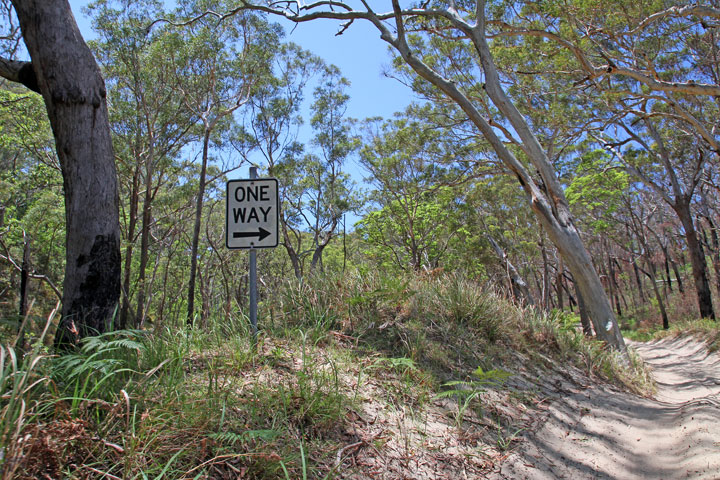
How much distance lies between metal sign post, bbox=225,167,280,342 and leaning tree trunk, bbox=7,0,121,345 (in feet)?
3.49

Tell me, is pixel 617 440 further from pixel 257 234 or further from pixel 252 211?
pixel 252 211

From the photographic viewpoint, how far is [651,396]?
7.43m

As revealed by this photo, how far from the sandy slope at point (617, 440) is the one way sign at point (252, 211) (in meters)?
3.06

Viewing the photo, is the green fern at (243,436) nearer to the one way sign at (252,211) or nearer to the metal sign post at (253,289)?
the metal sign post at (253,289)

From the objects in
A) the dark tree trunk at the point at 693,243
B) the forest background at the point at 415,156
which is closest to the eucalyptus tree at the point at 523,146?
the forest background at the point at 415,156

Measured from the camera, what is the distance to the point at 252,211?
4.68m

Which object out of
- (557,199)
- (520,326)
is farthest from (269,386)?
(557,199)

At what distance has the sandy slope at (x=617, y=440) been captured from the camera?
12.4 feet

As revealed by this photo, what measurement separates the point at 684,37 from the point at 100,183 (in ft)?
53.9

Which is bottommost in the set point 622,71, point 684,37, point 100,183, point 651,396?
point 651,396

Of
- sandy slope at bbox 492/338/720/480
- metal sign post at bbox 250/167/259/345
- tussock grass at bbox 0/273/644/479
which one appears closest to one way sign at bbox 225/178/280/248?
metal sign post at bbox 250/167/259/345

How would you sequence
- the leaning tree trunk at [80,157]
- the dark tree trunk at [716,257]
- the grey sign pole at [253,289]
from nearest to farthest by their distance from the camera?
1. the leaning tree trunk at [80,157]
2. the grey sign pole at [253,289]
3. the dark tree trunk at [716,257]

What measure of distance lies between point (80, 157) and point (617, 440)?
19.6ft

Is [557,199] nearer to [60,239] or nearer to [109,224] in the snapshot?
[109,224]
